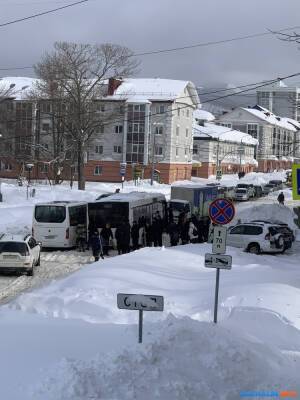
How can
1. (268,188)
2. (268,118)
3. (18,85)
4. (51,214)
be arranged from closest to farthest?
(51,214) → (268,188) → (18,85) → (268,118)

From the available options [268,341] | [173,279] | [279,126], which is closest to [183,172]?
[279,126]

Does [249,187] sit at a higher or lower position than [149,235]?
higher

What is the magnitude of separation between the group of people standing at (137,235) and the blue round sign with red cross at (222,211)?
11048mm

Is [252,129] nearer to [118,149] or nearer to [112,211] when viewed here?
[118,149]

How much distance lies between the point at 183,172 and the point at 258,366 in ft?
268

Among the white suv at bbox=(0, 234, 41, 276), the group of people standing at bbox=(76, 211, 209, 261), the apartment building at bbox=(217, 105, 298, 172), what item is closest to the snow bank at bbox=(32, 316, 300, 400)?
the white suv at bbox=(0, 234, 41, 276)

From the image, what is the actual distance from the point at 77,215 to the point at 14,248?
27.6 ft

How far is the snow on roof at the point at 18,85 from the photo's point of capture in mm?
81075

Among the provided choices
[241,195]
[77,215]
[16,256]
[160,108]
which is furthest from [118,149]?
[16,256]

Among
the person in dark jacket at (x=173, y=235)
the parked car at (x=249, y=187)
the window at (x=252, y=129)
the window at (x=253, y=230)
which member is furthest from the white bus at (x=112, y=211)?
the window at (x=252, y=129)

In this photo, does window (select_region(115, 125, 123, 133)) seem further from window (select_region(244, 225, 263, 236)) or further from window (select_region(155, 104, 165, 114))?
window (select_region(244, 225, 263, 236))

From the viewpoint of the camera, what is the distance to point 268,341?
1178 centimetres

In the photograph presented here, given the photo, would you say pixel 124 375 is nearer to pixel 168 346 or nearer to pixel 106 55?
pixel 168 346

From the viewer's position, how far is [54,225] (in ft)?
94.3
